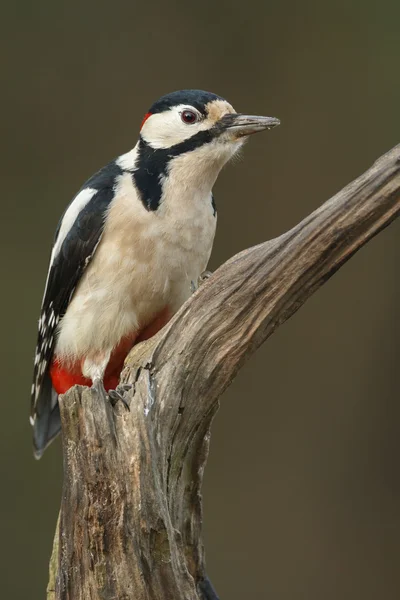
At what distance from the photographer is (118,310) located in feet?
6.86

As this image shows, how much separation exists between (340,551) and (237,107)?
1.70 metres

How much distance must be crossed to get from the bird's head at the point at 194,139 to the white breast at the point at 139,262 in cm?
3

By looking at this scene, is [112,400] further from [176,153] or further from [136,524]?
[176,153]

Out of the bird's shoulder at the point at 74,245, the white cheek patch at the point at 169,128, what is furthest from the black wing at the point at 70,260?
the white cheek patch at the point at 169,128

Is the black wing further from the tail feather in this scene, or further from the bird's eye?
the bird's eye

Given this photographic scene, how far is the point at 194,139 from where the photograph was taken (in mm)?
2062

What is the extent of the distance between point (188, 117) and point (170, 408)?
0.69 meters

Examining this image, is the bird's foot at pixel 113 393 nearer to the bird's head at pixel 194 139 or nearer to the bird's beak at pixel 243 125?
the bird's head at pixel 194 139

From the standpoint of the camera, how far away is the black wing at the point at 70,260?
2111 mm

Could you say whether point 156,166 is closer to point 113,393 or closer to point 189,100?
point 189,100

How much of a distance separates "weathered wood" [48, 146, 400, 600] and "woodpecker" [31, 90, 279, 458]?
381mm

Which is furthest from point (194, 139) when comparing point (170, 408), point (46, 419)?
point (46, 419)

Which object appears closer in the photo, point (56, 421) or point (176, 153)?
point (176, 153)

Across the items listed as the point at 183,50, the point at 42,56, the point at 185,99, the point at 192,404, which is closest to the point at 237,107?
the point at 183,50
